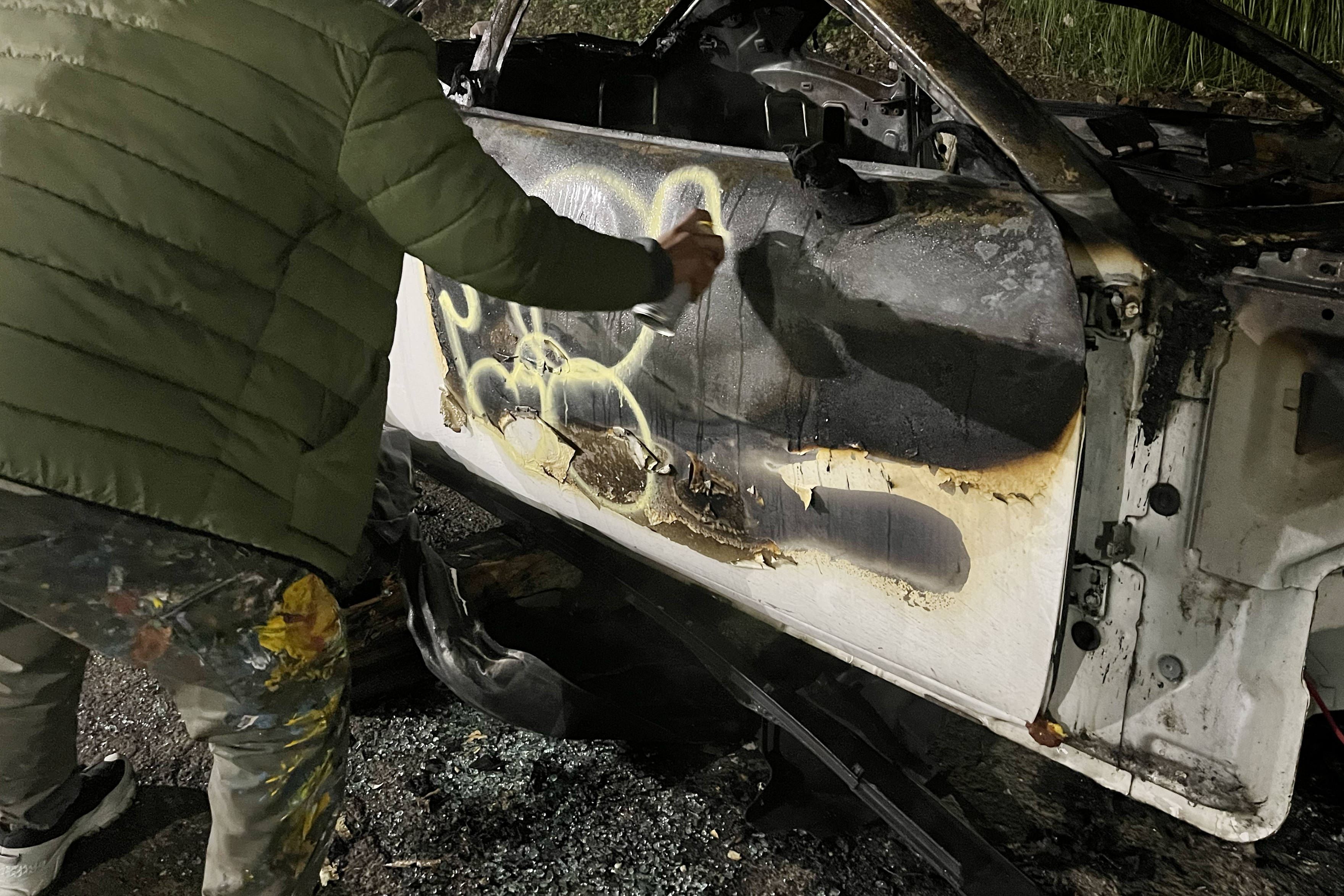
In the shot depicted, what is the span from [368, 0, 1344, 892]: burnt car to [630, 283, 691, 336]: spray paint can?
3 cm

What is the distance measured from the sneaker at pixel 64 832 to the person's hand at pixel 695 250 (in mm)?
1631

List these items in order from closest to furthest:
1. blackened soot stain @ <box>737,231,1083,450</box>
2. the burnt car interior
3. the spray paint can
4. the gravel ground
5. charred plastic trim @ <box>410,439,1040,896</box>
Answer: blackened soot stain @ <box>737,231,1083,450</box> → the spray paint can → charred plastic trim @ <box>410,439,1040,896</box> → the gravel ground → the burnt car interior

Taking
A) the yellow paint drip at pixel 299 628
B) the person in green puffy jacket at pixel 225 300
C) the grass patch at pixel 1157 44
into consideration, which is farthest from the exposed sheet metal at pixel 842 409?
the grass patch at pixel 1157 44

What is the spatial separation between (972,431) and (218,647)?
45.0 inches

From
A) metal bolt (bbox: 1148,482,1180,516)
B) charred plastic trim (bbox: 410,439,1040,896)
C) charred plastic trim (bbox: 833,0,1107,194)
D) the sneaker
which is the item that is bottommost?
the sneaker

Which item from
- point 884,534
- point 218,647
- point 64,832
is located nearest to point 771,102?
point 884,534

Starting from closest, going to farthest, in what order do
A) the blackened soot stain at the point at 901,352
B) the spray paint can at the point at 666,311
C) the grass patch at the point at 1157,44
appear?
the blackened soot stain at the point at 901,352 < the spray paint can at the point at 666,311 < the grass patch at the point at 1157,44

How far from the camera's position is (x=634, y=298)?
5.04 feet

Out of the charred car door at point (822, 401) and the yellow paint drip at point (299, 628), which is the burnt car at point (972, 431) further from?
the yellow paint drip at point (299, 628)

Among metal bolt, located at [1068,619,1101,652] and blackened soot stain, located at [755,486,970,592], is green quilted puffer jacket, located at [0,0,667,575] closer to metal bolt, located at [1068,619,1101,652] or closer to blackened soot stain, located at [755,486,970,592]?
blackened soot stain, located at [755,486,970,592]

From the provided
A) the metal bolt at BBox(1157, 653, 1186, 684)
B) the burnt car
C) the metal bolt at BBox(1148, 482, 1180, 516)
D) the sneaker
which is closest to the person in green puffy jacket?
the burnt car

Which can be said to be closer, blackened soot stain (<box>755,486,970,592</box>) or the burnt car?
the burnt car

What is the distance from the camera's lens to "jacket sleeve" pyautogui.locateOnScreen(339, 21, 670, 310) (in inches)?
51.0

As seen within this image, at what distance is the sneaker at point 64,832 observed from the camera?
1906 mm
